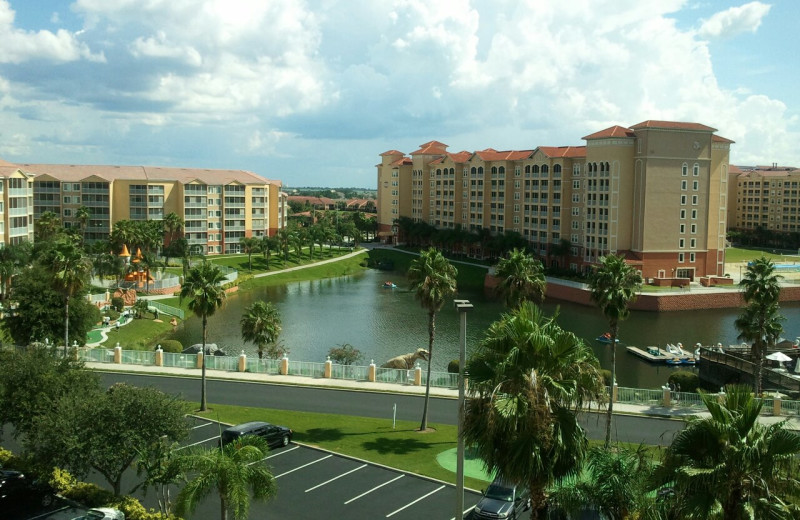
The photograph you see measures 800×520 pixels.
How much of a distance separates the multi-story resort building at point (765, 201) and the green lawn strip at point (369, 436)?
149992 millimetres

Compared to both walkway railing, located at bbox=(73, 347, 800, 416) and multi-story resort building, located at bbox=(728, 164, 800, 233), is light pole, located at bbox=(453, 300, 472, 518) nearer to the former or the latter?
walkway railing, located at bbox=(73, 347, 800, 416)

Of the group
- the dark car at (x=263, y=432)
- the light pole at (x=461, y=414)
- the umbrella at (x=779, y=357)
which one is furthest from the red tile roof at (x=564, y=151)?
the light pole at (x=461, y=414)

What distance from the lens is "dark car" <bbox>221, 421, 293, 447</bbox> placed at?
29.3m

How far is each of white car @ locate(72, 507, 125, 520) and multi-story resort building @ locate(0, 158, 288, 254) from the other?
99.5 m

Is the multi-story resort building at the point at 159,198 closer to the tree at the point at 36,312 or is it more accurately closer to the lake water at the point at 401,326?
the lake water at the point at 401,326

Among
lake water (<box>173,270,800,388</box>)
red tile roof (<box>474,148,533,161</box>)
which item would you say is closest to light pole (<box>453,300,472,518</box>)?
lake water (<box>173,270,800,388</box>)

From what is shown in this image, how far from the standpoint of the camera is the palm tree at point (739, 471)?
1268 centimetres

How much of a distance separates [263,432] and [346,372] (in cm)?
1471

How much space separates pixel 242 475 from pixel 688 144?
8789cm

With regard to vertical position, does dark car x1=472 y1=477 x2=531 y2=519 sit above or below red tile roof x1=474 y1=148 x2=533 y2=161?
below

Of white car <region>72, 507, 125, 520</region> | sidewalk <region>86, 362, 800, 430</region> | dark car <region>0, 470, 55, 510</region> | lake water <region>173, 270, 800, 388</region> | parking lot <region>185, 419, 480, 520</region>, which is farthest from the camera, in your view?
lake water <region>173, 270, 800, 388</region>

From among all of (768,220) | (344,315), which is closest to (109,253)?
(344,315)

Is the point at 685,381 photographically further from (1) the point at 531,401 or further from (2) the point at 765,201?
(2) the point at 765,201

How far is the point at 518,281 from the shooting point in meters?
38.6
